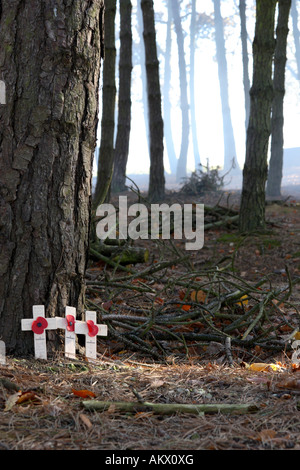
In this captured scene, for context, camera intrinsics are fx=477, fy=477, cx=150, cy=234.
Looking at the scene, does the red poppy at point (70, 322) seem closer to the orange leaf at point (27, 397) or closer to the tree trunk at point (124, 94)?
the orange leaf at point (27, 397)

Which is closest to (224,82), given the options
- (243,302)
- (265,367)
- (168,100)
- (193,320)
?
(168,100)

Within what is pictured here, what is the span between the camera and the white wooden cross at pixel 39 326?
8.14 ft

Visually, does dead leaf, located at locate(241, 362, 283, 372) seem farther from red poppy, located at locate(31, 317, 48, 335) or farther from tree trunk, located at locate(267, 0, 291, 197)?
tree trunk, located at locate(267, 0, 291, 197)

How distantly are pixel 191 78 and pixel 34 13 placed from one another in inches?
1758

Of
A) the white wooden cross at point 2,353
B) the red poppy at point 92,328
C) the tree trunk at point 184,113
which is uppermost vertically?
the tree trunk at point 184,113

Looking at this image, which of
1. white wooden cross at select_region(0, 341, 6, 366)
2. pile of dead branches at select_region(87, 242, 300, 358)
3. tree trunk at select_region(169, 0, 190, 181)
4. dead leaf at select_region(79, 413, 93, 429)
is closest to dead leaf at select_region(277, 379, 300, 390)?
pile of dead branches at select_region(87, 242, 300, 358)

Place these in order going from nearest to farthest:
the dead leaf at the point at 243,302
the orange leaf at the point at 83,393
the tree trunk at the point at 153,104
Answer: the orange leaf at the point at 83,393
the dead leaf at the point at 243,302
the tree trunk at the point at 153,104

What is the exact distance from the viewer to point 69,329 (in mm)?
2592

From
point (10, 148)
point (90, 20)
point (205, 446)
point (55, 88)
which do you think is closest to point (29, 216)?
point (10, 148)

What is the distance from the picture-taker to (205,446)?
5.44ft

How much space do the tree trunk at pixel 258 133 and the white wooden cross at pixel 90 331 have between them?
188 inches

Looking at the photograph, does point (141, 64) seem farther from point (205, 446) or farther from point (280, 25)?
point (205, 446)

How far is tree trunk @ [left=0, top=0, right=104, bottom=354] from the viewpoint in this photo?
2426 mm

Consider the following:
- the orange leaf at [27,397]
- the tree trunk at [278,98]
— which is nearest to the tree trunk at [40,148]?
the orange leaf at [27,397]
